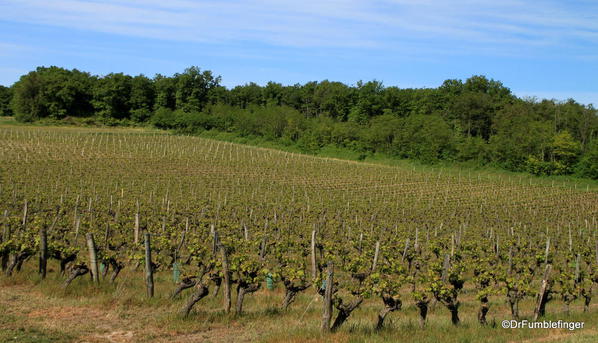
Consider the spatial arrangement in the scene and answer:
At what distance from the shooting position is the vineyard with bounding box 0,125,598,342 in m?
10.8

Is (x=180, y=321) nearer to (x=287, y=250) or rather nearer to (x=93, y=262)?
(x=93, y=262)

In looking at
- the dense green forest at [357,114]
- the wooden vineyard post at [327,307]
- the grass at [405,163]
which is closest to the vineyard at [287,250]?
the wooden vineyard post at [327,307]

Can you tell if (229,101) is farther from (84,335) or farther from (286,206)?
(84,335)

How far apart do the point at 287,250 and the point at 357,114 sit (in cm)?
8406

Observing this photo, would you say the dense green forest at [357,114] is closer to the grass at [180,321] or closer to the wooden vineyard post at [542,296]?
the wooden vineyard post at [542,296]

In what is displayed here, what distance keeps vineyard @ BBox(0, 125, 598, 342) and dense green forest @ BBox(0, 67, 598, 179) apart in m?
12.5

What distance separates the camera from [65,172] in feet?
136

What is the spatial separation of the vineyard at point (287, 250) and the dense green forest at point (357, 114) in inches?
493

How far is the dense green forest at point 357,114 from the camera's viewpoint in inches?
2672

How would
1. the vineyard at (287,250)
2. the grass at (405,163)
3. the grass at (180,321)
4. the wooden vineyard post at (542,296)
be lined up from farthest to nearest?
the grass at (405,163) → the wooden vineyard post at (542,296) → the vineyard at (287,250) → the grass at (180,321)

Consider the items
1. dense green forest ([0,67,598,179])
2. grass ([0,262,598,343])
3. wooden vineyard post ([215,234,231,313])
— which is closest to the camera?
grass ([0,262,598,343])

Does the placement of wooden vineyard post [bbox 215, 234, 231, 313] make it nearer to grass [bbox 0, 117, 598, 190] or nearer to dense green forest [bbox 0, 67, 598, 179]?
grass [bbox 0, 117, 598, 190]

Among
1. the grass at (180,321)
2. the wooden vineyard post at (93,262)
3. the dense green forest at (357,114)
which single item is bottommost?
the grass at (180,321)

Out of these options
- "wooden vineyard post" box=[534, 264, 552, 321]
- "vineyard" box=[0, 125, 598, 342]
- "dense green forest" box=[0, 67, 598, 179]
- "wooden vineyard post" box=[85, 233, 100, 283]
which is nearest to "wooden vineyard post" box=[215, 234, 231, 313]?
"vineyard" box=[0, 125, 598, 342]
